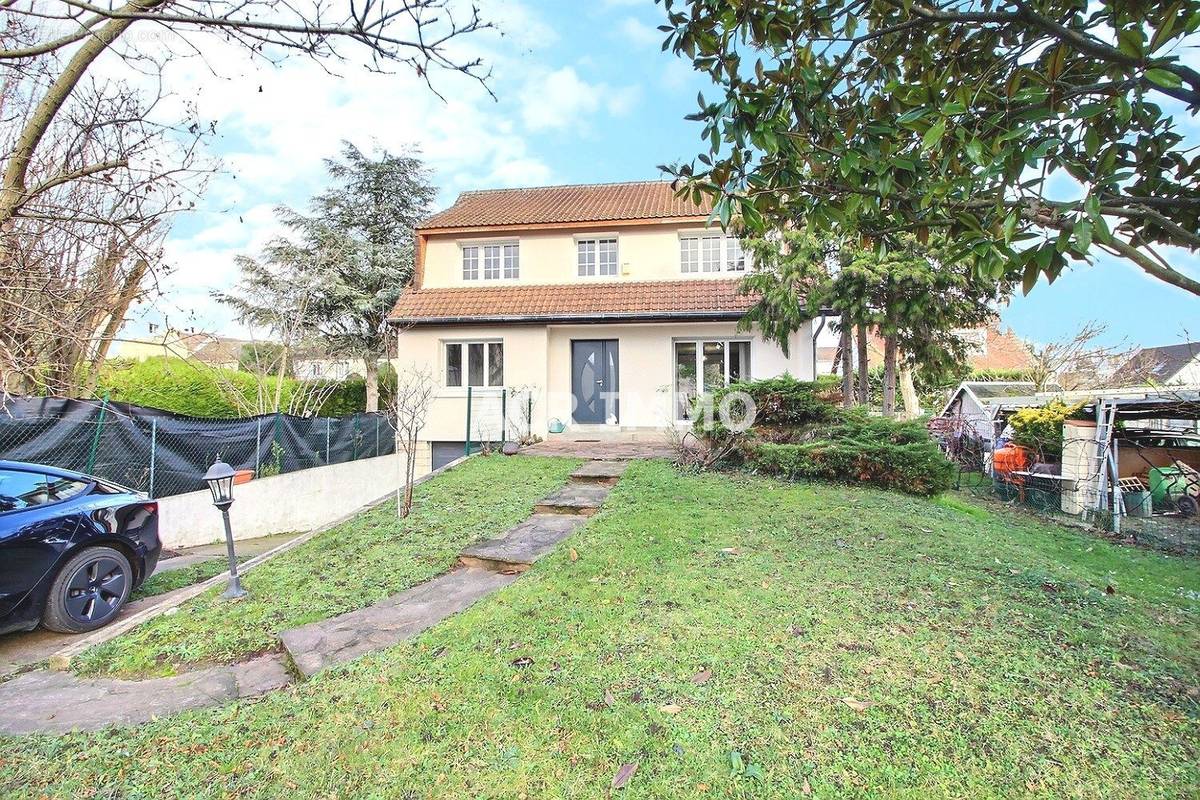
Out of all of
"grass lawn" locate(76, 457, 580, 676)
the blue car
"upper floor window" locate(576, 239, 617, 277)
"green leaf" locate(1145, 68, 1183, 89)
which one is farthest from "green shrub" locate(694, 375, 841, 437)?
the blue car

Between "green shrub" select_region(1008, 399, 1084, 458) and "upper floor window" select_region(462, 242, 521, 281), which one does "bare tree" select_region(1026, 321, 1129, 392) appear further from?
"upper floor window" select_region(462, 242, 521, 281)

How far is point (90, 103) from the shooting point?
3375mm

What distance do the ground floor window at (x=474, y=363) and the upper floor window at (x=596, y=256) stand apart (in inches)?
129

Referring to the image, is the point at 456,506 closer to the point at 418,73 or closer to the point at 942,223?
the point at 418,73

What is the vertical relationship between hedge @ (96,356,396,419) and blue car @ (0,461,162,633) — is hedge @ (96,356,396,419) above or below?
above

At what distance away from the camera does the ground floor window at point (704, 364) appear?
14141mm

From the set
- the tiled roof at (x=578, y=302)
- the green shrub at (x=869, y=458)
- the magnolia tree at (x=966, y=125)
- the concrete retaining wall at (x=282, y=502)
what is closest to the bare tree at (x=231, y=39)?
the magnolia tree at (x=966, y=125)

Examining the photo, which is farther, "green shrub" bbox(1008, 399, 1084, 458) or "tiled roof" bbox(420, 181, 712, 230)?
"tiled roof" bbox(420, 181, 712, 230)

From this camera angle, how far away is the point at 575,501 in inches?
306

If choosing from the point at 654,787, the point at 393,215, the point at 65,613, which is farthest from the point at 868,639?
the point at 393,215

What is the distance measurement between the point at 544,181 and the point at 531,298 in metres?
6.84

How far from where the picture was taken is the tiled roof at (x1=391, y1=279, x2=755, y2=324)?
1356 centimetres

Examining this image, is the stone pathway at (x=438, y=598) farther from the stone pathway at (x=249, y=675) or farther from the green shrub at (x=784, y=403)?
the green shrub at (x=784, y=403)

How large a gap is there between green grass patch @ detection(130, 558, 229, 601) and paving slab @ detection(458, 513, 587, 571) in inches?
154
